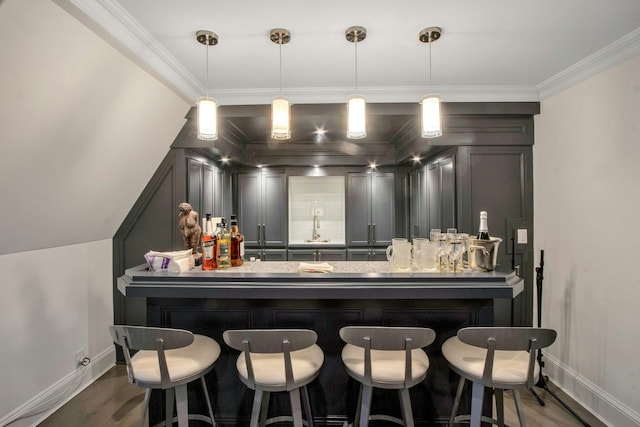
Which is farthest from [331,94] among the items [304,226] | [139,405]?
[139,405]

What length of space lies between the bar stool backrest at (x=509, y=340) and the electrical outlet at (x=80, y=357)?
9.93 ft

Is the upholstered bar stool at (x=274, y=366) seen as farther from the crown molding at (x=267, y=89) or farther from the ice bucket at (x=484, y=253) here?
the crown molding at (x=267, y=89)

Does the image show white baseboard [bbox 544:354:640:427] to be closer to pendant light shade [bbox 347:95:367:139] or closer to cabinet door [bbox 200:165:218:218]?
pendant light shade [bbox 347:95:367:139]

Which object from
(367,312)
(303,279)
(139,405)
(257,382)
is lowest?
(139,405)

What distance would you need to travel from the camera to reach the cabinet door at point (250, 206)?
4.41 m

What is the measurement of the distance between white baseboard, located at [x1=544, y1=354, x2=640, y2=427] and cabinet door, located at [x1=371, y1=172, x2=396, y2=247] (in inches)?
86.8

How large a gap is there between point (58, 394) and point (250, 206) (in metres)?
2.74

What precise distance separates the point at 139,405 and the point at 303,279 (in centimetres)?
186

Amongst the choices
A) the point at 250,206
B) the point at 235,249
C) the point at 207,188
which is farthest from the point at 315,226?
the point at 235,249

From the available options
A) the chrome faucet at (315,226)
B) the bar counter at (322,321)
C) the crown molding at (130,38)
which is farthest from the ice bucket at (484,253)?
the chrome faucet at (315,226)

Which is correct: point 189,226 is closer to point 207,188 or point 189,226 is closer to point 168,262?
point 168,262

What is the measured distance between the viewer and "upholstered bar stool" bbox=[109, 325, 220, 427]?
54.5 inches

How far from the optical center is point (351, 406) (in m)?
1.90

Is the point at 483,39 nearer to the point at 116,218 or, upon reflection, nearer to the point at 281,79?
the point at 281,79
